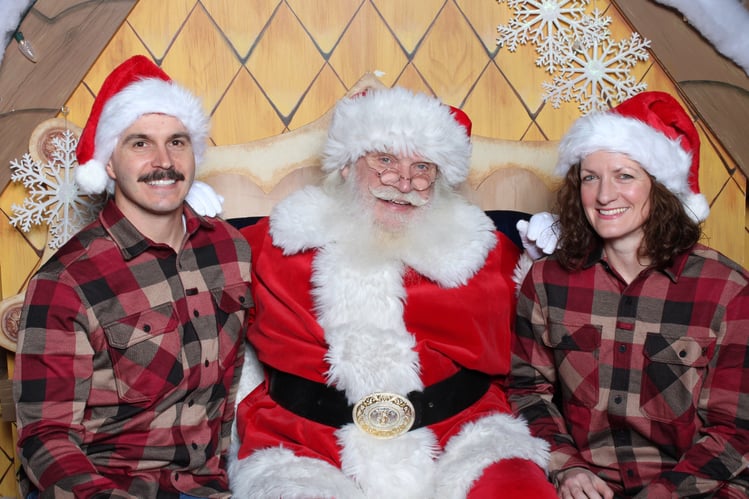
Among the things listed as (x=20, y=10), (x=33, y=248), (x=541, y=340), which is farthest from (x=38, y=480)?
(x=20, y=10)

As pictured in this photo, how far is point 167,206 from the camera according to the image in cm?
188

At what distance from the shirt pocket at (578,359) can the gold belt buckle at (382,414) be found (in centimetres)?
44

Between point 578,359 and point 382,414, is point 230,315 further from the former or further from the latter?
point 578,359

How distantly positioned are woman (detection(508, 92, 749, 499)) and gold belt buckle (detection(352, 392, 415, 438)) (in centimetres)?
37

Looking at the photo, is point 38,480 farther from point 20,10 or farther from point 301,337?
point 20,10

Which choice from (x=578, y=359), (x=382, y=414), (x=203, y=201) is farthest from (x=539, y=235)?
(x=203, y=201)

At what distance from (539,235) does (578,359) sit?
378mm

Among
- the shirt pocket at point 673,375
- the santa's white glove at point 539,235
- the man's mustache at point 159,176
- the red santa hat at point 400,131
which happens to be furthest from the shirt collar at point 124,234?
the shirt pocket at point 673,375

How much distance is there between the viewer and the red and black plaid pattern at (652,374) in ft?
5.80

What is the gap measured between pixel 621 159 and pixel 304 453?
1.13 meters

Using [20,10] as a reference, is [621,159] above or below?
below

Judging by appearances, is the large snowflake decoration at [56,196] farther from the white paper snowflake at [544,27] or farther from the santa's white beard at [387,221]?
the white paper snowflake at [544,27]

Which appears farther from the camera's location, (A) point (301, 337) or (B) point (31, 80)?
(B) point (31, 80)

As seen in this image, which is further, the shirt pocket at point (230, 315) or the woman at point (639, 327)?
the shirt pocket at point (230, 315)
